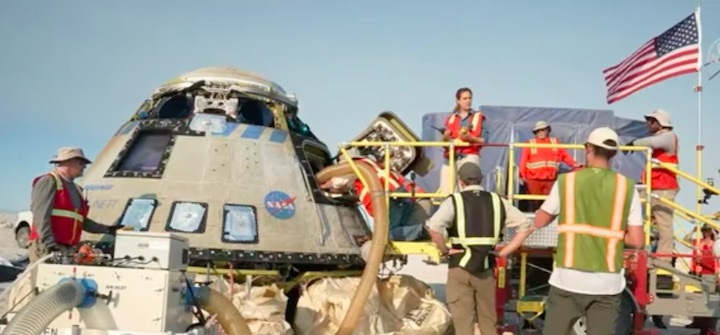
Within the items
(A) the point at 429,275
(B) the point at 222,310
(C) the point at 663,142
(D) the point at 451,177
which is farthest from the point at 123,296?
(A) the point at 429,275

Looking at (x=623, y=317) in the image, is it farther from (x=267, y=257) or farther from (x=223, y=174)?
(x=223, y=174)

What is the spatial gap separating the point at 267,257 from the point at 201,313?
224 cm

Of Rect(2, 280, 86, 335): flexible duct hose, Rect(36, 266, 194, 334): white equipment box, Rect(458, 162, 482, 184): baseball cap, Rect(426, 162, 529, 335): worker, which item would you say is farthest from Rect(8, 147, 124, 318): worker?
Rect(458, 162, 482, 184): baseball cap

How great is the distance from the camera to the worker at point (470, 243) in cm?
650

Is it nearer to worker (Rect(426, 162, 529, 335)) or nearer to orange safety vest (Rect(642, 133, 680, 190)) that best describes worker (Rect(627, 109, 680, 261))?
orange safety vest (Rect(642, 133, 680, 190))

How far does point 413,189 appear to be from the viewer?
8.36 metres

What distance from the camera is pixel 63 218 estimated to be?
6.43 m

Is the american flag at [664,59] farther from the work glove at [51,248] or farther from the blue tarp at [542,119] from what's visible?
the work glove at [51,248]

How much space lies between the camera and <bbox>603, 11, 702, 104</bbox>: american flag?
1065cm

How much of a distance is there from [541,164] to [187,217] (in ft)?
14.2

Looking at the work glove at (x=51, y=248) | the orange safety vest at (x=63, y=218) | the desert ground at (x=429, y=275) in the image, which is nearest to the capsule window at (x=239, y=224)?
the orange safety vest at (x=63, y=218)

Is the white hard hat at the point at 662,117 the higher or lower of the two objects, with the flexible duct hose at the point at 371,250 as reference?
higher

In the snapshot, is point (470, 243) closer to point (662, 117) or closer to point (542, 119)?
point (662, 117)

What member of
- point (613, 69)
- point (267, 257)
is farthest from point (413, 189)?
point (613, 69)
